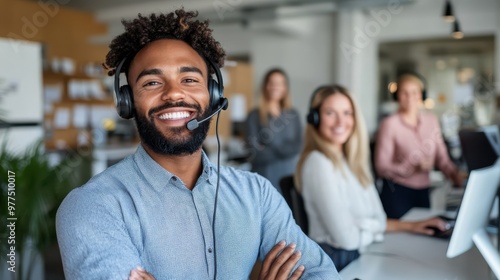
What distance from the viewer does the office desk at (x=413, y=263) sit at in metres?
1.61

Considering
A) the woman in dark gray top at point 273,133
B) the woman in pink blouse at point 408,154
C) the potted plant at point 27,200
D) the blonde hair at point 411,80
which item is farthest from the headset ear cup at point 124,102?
the woman in dark gray top at point 273,133

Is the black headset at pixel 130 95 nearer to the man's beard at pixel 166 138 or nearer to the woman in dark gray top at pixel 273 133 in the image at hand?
the man's beard at pixel 166 138

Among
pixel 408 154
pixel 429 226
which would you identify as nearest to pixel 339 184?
pixel 429 226

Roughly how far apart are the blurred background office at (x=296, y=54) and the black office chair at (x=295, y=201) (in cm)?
390

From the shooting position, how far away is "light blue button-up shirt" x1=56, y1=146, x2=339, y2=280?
1026 millimetres

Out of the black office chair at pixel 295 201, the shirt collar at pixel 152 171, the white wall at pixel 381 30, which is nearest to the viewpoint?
the shirt collar at pixel 152 171

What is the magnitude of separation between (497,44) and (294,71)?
2.71 metres

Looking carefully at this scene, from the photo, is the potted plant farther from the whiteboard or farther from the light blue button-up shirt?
the whiteboard

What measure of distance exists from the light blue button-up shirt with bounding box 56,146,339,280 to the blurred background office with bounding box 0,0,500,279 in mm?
4594

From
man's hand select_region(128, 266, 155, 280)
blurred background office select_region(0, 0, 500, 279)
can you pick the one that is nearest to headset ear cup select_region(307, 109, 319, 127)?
man's hand select_region(128, 266, 155, 280)

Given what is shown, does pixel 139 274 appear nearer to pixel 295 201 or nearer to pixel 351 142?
pixel 295 201

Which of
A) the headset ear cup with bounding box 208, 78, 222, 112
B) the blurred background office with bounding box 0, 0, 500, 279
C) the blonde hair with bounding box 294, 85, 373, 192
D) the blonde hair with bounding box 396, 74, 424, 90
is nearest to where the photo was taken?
the headset ear cup with bounding box 208, 78, 222, 112

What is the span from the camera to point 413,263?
5.65ft

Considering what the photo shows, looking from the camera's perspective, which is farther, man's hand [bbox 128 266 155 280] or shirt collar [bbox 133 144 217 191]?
shirt collar [bbox 133 144 217 191]
